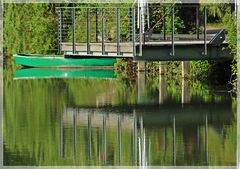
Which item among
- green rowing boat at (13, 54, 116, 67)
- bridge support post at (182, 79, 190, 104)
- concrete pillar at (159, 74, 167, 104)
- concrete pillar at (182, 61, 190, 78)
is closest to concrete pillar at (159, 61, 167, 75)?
concrete pillar at (159, 74, 167, 104)

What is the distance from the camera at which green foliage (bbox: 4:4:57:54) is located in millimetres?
44875

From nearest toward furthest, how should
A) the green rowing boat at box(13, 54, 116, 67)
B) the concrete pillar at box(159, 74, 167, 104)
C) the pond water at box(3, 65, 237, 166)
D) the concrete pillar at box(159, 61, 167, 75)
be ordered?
the pond water at box(3, 65, 237, 166), the concrete pillar at box(159, 74, 167, 104), the concrete pillar at box(159, 61, 167, 75), the green rowing boat at box(13, 54, 116, 67)

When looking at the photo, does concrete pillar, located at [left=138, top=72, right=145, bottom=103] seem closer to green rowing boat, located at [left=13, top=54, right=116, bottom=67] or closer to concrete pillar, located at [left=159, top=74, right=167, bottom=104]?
concrete pillar, located at [left=159, top=74, right=167, bottom=104]

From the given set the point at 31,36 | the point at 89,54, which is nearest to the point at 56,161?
the point at 89,54

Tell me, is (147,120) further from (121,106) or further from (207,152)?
(207,152)

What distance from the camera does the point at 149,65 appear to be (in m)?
35.2

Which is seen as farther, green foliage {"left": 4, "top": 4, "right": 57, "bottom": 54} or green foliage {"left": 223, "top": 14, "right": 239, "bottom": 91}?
green foliage {"left": 4, "top": 4, "right": 57, "bottom": 54}

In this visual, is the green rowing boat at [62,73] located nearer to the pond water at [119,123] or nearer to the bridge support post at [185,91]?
the pond water at [119,123]

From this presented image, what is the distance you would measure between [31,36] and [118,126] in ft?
79.9

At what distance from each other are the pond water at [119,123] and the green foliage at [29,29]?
12.6 m

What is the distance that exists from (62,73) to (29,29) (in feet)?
26.2

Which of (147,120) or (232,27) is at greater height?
(232,27)

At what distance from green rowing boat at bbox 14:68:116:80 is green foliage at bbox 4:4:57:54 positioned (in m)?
4.53

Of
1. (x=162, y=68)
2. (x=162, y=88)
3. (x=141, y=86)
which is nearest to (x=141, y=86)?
(x=141, y=86)
